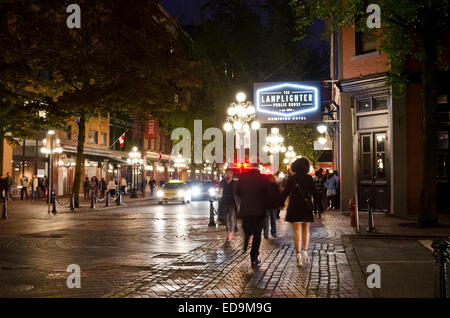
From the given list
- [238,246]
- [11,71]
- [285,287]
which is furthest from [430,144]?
[11,71]

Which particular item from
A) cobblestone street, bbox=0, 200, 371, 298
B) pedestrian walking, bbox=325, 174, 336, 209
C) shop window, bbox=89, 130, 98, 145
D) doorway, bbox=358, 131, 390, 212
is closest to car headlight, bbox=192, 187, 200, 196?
shop window, bbox=89, 130, 98, 145

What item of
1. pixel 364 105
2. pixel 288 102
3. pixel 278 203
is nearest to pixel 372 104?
pixel 364 105

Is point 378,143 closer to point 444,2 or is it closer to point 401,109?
point 401,109

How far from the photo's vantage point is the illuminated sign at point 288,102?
24641mm

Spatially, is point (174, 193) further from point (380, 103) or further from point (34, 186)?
point (380, 103)

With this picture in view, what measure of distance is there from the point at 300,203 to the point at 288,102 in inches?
628

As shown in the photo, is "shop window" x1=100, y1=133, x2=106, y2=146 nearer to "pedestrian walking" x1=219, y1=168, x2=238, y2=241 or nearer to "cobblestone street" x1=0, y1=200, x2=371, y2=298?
"cobblestone street" x1=0, y1=200, x2=371, y2=298

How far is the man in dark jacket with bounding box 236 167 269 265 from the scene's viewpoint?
376 inches

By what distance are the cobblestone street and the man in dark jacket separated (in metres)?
0.48

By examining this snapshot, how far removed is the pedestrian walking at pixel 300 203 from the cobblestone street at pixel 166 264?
0.49 metres

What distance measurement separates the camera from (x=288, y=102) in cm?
2491

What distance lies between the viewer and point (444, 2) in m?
15.2
